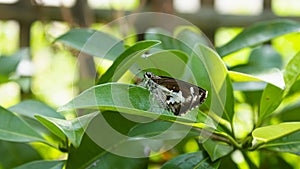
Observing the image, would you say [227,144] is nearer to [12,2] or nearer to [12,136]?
[12,136]

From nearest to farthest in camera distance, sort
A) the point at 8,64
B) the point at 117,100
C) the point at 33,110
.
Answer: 1. the point at 117,100
2. the point at 33,110
3. the point at 8,64

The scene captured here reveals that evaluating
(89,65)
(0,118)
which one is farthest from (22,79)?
(0,118)

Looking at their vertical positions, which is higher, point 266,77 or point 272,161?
point 266,77

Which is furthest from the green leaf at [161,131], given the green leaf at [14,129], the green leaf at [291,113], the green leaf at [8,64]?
the green leaf at [8,64]

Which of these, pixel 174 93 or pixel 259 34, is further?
pixel 259 34

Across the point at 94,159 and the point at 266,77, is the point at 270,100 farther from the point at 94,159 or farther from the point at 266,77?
the point at 94,159

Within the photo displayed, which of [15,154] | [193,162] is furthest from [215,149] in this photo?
[15,154]

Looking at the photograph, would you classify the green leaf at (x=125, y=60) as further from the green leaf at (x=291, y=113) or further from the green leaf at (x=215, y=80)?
the green leaf at (x=291, y=113)
